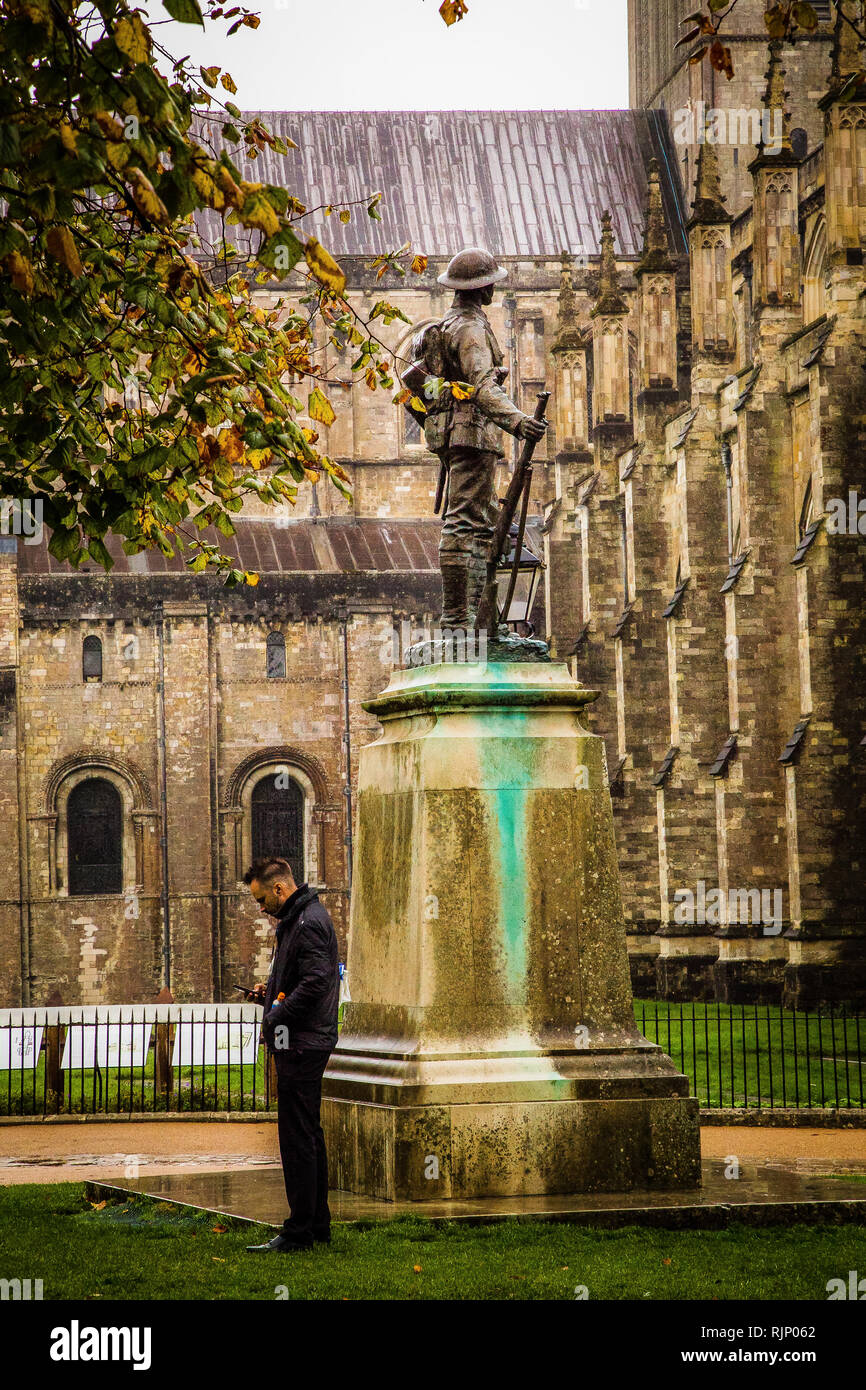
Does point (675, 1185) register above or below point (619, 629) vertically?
below

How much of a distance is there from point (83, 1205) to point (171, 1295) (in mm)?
3069

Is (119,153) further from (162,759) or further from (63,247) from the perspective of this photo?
(162,759)

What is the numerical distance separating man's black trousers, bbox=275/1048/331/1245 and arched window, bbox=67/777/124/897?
32298 mm

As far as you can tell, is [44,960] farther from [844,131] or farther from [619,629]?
[844,131]

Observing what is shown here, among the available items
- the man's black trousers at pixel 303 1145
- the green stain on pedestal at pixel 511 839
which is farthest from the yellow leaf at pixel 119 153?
the man's black trousers at pixel 303 1145

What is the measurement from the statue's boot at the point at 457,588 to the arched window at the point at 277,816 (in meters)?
30.6

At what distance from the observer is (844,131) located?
2686 cm

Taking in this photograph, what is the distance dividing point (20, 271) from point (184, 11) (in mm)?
1323

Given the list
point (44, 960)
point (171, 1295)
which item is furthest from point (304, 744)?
point (171, 1295)

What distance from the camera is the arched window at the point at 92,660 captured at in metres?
39.3

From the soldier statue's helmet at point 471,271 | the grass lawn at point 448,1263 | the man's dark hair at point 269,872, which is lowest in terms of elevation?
the grass lawn at point 448,1263

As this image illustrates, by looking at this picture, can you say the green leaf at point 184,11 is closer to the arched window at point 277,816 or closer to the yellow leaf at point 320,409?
the yellow leaf at point 320,409

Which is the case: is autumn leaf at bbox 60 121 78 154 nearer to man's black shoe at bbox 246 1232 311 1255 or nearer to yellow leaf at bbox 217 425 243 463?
yellow leaf at bbox 217 425 243 463

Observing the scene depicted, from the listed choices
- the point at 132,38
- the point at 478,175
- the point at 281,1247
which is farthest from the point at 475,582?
the point at 478,175
